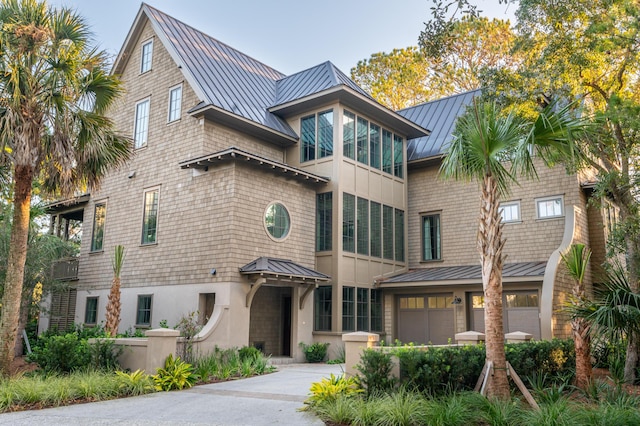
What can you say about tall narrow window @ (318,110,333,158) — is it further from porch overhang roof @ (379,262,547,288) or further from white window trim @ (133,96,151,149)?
white window trim @ (133,96,151,149)

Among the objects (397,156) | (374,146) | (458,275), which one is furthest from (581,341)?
(397,156)

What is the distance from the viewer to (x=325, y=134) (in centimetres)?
1931

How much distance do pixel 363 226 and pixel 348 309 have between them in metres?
3.05

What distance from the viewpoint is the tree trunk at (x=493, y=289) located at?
8500 mm

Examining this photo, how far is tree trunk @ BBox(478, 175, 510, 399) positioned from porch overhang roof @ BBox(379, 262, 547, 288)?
8478 millimetres

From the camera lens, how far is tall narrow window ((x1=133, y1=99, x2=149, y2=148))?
65.8 feet

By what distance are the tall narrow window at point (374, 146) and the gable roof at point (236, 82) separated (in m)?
0.66

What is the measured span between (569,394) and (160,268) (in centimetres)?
1249

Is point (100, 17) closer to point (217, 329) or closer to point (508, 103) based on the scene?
point (217, 329)

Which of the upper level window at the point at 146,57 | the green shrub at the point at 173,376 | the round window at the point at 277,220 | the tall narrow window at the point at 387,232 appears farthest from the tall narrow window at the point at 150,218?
the tall narrow window at the point at 387,232

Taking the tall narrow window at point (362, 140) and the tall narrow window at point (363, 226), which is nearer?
the tall narrow window at point (363, 226)

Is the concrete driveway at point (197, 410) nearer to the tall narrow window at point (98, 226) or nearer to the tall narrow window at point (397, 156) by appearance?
the tall narrow window at point (98, 226)

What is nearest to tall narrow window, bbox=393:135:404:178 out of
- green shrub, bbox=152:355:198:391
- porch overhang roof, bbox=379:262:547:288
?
porch overhang roof, bbox=379:262:547:288

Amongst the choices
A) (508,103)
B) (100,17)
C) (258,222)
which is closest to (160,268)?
(258,222)
